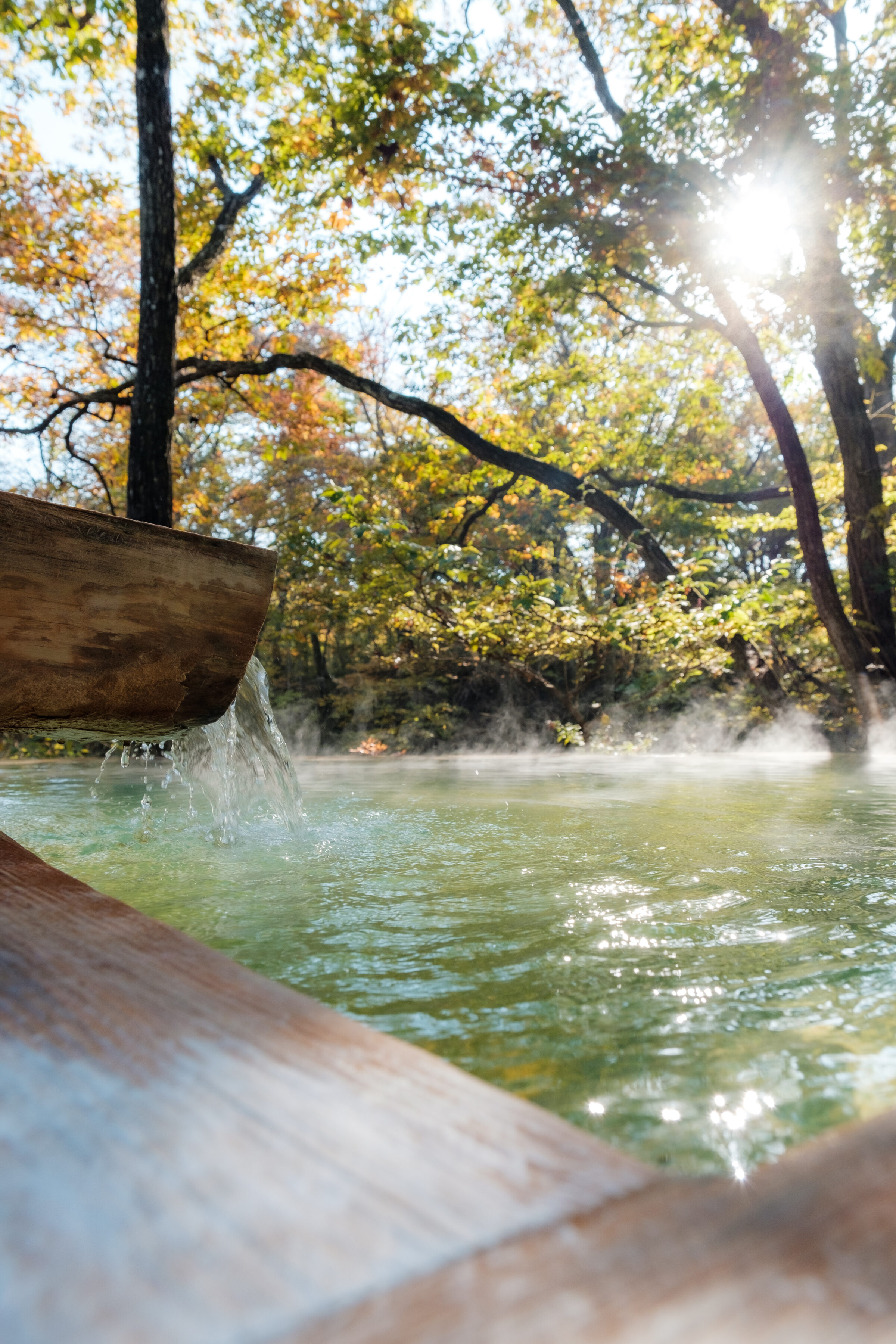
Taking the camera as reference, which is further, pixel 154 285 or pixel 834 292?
pixel 834 292

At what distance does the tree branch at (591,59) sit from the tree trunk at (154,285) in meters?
4.04

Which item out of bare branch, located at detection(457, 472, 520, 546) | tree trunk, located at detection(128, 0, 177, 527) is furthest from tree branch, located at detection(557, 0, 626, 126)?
tree trunk, located at detection(128, 0, 177, 527)

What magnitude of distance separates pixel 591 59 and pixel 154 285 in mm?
5106

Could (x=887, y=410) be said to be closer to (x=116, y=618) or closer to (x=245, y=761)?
(x=245, y=761)

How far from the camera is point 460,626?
834cm

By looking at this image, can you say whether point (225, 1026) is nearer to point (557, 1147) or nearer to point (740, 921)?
point (557, 1147)

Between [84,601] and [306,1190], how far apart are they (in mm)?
1288

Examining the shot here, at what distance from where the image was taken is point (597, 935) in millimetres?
1549

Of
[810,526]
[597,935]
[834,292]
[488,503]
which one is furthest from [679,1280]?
[488,503]

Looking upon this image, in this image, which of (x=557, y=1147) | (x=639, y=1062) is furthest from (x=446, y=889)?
(x=557, y=1147)

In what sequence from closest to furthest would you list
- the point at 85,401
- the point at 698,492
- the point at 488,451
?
the point at 85,401 < the point at 488,451 < the point at 698,492

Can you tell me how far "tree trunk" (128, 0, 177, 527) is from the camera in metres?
5.35

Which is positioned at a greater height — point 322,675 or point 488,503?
point 488,503

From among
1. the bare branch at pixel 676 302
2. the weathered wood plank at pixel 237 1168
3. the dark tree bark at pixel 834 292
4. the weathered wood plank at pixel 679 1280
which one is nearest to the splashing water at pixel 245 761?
the weathered wood plank at pixel 237 1168
